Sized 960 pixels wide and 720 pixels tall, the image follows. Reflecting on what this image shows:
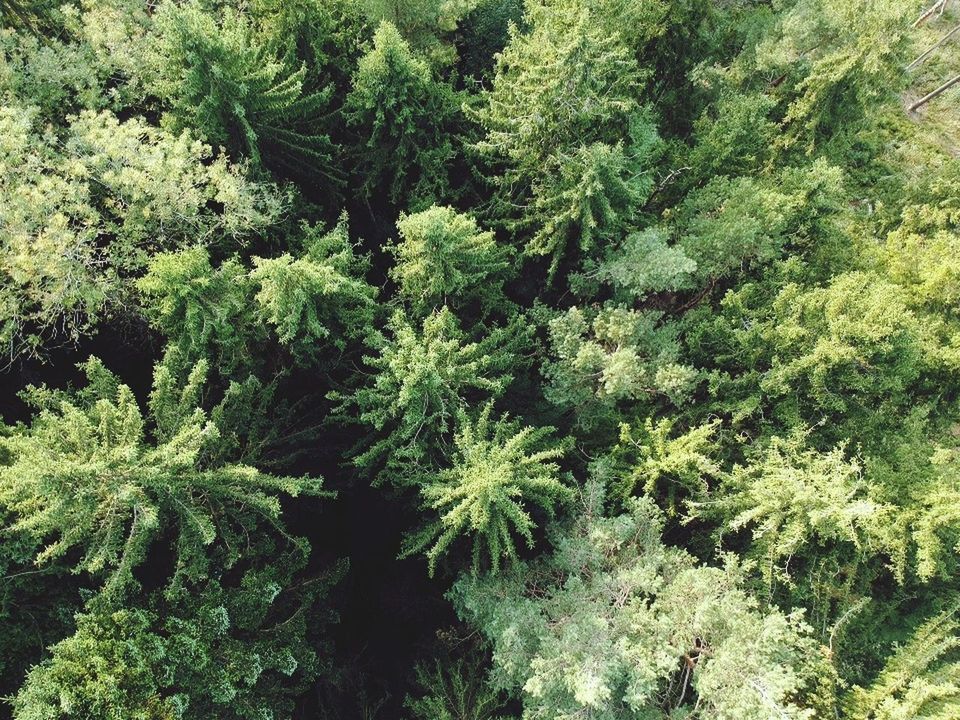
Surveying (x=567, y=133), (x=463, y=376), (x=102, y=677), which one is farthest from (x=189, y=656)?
(x=567, y=133)

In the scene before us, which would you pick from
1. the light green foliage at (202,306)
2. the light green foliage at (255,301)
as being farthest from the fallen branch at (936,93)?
the light green foliage at (202,306)

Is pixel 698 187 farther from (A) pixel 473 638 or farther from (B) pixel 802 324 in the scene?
(A) pixel 473 638

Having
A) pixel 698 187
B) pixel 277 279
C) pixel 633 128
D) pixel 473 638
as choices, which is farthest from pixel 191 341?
pixel 698 187

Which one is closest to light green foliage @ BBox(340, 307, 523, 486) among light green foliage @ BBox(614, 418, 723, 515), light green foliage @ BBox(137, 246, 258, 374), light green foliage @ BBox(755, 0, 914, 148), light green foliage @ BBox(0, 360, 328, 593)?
light green foliage @ BBox(0, 360, 328, 593)

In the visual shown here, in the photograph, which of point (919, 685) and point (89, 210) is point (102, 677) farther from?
point (919, 685)

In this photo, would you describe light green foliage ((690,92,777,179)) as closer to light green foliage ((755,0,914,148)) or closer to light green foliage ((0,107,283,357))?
light green foliage ((755,0,914,148))

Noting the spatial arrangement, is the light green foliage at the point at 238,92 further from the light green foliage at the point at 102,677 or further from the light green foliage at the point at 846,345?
the light green foliage at the point at 846,345
